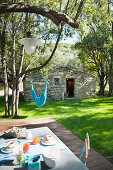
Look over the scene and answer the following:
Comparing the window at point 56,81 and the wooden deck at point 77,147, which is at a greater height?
the window at point 56,81

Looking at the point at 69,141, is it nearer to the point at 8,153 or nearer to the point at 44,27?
the point at 8,153

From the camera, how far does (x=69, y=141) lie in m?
3.39

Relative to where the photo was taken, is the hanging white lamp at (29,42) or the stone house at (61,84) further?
the stone house at (61,84)

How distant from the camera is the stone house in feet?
31.6

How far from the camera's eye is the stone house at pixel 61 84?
9617mm

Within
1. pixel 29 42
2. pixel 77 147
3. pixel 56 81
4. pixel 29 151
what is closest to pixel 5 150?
pixel 29 151

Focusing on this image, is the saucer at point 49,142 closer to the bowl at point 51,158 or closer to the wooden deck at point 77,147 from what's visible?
the bowl at point 51,158

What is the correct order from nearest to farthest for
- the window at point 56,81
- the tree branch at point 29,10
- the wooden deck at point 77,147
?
1. the tree branch at point 29,10
2. the wooden deck at point 77,147
3. the window at point 56,81

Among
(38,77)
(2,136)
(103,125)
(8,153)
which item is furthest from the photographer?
(38,77)

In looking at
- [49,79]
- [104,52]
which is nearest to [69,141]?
[49,79]

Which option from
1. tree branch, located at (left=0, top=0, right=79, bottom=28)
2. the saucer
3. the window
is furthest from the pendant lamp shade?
the window

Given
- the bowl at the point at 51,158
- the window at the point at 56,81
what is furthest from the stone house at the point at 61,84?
the bowl at the point at 51,158

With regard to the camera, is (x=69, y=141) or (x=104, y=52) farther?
(x=104, y=52)

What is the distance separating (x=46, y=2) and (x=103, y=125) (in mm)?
5067
